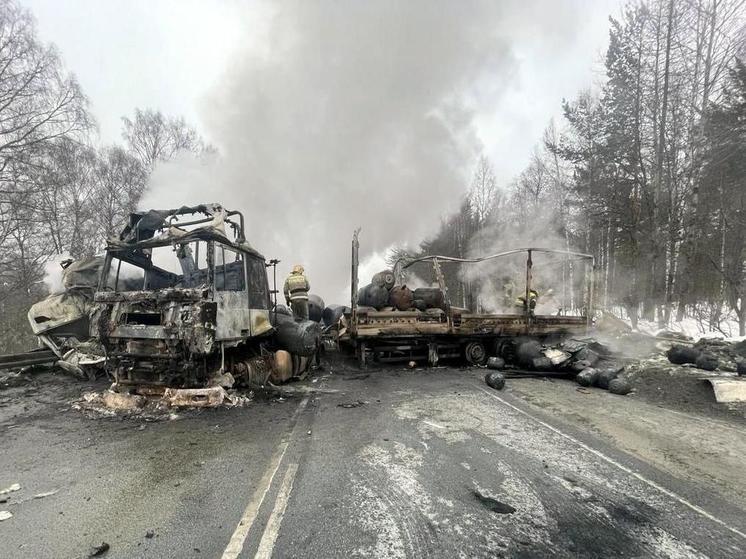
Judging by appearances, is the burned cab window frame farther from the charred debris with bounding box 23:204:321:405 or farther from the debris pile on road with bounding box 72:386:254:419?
the debris pile on road with bounding box 72:386:254:419

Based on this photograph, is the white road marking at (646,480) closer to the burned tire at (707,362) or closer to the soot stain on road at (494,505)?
the soot stain on road at (494,505)

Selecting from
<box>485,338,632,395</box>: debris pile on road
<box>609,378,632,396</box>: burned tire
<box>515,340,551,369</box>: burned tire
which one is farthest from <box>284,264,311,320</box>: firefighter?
<box>609,378,632,396</box>: burned tire

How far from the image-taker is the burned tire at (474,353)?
910 centimetres

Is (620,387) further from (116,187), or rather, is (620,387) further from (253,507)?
(116,187)

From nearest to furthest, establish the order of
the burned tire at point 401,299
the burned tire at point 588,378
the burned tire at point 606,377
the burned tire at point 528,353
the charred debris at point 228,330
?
the charred debris at point 228,330 → the burned tire at point 606,377 → the burned tire at point 588,378 → the burned tire at point 528,353 → the burned tire at point 401,299

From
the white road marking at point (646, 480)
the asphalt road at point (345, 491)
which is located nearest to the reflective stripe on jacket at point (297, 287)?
the asphalt road at point (345, 491)

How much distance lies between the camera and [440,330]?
8.62 m

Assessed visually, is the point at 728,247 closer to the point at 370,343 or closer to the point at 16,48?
the point at 370,343

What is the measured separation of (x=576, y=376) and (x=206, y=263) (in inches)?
266

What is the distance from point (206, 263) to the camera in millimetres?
5746

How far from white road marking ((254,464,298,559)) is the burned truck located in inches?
98.7

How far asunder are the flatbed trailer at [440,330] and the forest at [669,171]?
8.77 feet

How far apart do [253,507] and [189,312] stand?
301cm

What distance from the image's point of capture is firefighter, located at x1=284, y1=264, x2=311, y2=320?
9.06 m
